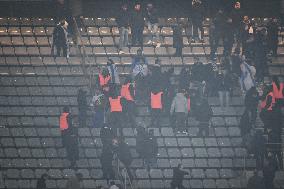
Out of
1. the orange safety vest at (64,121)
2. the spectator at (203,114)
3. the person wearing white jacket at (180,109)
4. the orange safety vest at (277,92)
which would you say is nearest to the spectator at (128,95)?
the person wearing white jacket at (180,109)

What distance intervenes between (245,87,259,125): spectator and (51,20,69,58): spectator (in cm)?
650

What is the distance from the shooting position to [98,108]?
68.1ft

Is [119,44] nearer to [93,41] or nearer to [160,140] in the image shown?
[93,41]

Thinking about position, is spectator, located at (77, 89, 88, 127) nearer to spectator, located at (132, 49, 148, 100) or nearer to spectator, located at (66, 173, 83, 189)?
spectator, located at (132, 49, 148, 100)

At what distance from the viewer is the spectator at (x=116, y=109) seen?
811 inches

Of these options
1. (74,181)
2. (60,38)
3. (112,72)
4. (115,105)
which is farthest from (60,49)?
(74,181)

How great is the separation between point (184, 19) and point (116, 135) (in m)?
7.04

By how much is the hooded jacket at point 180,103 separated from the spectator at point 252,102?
6.07 feet

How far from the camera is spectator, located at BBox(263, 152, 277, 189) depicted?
19281 mm

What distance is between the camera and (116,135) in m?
20.7

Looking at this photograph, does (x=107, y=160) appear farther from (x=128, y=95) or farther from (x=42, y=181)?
(x=128, y=95)

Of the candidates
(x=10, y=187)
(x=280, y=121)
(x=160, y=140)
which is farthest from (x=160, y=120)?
(x=10, y=187)

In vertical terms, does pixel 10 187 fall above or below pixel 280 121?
below

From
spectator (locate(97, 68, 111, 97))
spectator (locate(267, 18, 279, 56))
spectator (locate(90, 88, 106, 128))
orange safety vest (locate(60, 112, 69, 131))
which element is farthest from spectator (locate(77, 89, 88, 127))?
spectator (locate(267, 18, 279, 56))
